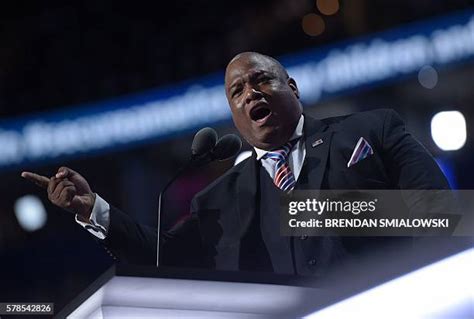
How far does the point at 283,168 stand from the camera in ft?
6.44

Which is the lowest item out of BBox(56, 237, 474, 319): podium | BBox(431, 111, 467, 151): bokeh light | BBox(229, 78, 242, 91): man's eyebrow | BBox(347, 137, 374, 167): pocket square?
BBox(56, 237, 474, 319): podium

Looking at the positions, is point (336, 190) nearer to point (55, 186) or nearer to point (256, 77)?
point (256, 77)

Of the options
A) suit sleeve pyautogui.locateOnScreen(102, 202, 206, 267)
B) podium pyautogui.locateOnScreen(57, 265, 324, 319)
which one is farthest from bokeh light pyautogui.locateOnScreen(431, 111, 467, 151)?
podium pyautogui.locateOnScreen(57, 265, 324, 319)

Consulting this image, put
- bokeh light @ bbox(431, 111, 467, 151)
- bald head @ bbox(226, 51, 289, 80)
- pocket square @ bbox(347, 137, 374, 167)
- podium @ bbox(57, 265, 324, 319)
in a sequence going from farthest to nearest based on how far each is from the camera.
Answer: bokeh light @ bbox(431, 111, 467, 151) < bald head @ bbox(226, 51, 289, 80) < pocket square @ bbox(347, 137, 374, 167) < podium @ bbox(57, 265, 324, 319)

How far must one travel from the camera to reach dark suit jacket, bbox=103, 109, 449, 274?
1741 millimetres

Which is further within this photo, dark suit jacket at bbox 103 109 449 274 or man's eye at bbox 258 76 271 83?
man's eye at bbox 258 76 271 83

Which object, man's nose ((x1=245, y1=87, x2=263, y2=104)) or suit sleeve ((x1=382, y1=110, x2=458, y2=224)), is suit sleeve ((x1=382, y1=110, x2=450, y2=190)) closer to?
suit sleeve ((x1=382, y1=110, x2=458, y2=224))

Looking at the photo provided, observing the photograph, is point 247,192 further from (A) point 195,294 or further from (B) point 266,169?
(A) point 195,294

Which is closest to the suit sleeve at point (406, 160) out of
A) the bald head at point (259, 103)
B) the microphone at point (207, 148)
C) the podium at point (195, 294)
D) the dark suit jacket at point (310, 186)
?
the dark suit jacket at point (310, 186)

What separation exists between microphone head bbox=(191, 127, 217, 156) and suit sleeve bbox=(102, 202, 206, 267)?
0.29 metres

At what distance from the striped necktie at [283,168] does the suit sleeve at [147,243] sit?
0.25 meters

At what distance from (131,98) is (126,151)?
9.8 inches

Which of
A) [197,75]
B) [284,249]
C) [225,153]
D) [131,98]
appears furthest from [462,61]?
[225,153]

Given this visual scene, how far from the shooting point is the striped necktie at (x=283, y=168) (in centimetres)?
193
